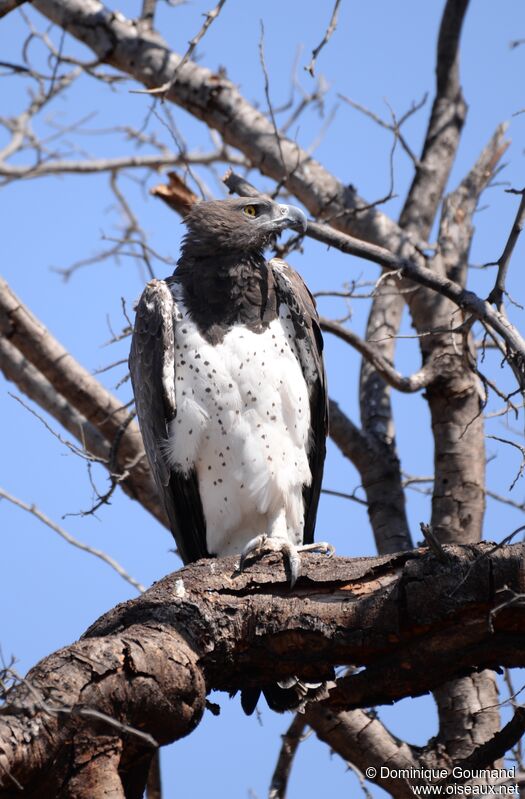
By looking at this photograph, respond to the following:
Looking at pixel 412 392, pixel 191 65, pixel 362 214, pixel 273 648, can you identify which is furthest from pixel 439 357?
pixel 191 65

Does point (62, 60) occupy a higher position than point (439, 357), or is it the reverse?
point (62, 60)

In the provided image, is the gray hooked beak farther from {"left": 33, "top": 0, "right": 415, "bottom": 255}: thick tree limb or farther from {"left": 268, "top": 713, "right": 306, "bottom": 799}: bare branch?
{"left": 268, "top": 713, "right": 306, "bottom": 799}: bare branch

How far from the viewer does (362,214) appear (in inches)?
290

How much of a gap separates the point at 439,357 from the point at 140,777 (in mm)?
3367

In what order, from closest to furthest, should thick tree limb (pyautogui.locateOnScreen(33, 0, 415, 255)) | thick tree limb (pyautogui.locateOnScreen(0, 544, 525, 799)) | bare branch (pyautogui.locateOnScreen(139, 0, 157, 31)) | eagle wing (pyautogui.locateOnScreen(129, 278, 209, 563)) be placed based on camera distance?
thick tree limb (pyautogui.locateOnScreen(0, 544, 525, 799)) < eagle wing (pyautogui.locateOnScreen(129, 278, 209, 563)) < thick tree limb (pyautogui.locateOnScreen(33, 0, 415, 255)) < bare branch (pyautogui.locateOnScreen(139, 0, 157, 31))

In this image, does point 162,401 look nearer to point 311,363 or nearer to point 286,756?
point 311,363

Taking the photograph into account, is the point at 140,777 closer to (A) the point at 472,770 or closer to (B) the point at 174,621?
(B) the point at 174,621

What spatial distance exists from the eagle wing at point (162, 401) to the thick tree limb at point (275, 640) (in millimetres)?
1503

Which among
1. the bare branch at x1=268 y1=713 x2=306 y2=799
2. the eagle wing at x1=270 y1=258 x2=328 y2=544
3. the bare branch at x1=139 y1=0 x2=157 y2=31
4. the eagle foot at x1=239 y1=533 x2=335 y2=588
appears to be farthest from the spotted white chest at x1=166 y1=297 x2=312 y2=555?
the bare branch at x1=139 y1=0 x2=157 y2=31

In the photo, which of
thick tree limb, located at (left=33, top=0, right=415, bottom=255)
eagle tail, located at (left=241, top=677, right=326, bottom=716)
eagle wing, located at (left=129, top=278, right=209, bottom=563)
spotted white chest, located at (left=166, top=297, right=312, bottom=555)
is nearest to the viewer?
eagle tail, located at (left=241, top=677, right=326, bottom=716)

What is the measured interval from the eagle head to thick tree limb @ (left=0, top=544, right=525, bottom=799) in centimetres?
237

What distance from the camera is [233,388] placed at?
552 centimetres

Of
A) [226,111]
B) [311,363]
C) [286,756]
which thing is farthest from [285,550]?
[226,111]

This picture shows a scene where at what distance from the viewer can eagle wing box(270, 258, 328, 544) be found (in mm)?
5957
